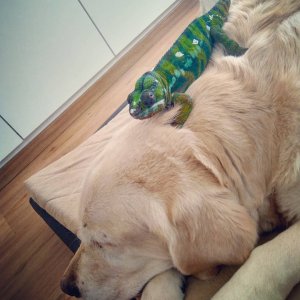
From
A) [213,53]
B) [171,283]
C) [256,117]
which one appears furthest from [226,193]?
[213,53]

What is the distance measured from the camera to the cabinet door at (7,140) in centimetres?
263

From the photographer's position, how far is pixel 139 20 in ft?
10.7

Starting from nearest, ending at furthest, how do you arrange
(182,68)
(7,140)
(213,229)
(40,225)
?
(213,229) < (182,68) < (40,225) < (7,140)

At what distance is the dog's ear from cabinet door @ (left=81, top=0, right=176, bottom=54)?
278cm

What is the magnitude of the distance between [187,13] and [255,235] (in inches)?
131

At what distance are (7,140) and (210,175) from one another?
2.50 m

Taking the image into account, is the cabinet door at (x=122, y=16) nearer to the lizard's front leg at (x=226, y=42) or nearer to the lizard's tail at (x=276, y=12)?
the lizard's front leg at (x=226, y=42)

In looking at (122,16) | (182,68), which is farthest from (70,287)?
(122,16)

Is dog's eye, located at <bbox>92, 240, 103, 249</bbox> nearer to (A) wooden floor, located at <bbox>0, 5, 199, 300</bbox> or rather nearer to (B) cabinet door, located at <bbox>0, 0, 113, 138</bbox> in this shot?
(A) wooden floor, located at <bbox>0, 5, 199, 300</bbox>

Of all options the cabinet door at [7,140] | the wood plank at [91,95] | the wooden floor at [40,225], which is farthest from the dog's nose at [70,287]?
the cabinet door at [7,140]

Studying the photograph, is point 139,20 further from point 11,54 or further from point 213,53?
point 213,53

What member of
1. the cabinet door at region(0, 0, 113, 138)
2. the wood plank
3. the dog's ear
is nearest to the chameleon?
the dog's ear

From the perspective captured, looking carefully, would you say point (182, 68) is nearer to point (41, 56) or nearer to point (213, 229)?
point (213, 229)

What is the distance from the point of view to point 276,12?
0.90 metres
